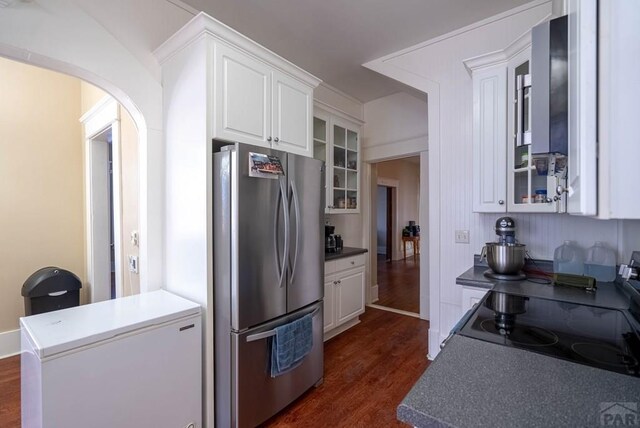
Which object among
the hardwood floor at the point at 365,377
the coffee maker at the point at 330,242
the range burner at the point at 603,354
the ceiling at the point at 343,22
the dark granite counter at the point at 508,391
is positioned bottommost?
the hardwood floor at the point at 365,377

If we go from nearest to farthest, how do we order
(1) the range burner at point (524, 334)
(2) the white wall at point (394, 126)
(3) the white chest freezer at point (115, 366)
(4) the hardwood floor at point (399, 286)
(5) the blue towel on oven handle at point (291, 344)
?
(1) the range burner at point (524, 334) → (3) the white chest freezer at point (115, 366) → (5) the blue towel on oven handle at point (291, 344) → (2) the white wall at point (394, 126) → (4) the hardwood floor at point (399, 286)

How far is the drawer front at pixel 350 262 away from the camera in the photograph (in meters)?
3.02

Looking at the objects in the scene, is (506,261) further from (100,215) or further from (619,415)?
(100,215)

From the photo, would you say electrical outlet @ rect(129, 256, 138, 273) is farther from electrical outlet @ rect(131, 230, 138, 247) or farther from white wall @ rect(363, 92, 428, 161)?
white wall @ rect(363, 92, 428, 161)

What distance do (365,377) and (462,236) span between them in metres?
1.48

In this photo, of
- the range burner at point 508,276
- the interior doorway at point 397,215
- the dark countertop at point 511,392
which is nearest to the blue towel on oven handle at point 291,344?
the dark countertop at point 511,392

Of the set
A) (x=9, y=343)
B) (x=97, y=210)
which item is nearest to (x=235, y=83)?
(x=97, y=210)

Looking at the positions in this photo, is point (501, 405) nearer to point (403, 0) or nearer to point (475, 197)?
point (475, 197)

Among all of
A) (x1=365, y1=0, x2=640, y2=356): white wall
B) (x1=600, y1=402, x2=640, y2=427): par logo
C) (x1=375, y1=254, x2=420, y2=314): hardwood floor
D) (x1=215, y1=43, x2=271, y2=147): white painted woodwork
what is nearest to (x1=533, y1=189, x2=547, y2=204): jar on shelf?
(x1=365, y1=0, x2=640, y2=356): white wall

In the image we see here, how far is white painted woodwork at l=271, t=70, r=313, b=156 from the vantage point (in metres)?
2.03

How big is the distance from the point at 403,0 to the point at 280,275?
221 centimetres

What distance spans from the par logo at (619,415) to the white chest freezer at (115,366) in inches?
66.0

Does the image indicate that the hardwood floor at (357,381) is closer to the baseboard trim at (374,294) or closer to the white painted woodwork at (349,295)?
the white painted woodwork at (349,295)

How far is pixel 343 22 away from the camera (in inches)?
94.0
